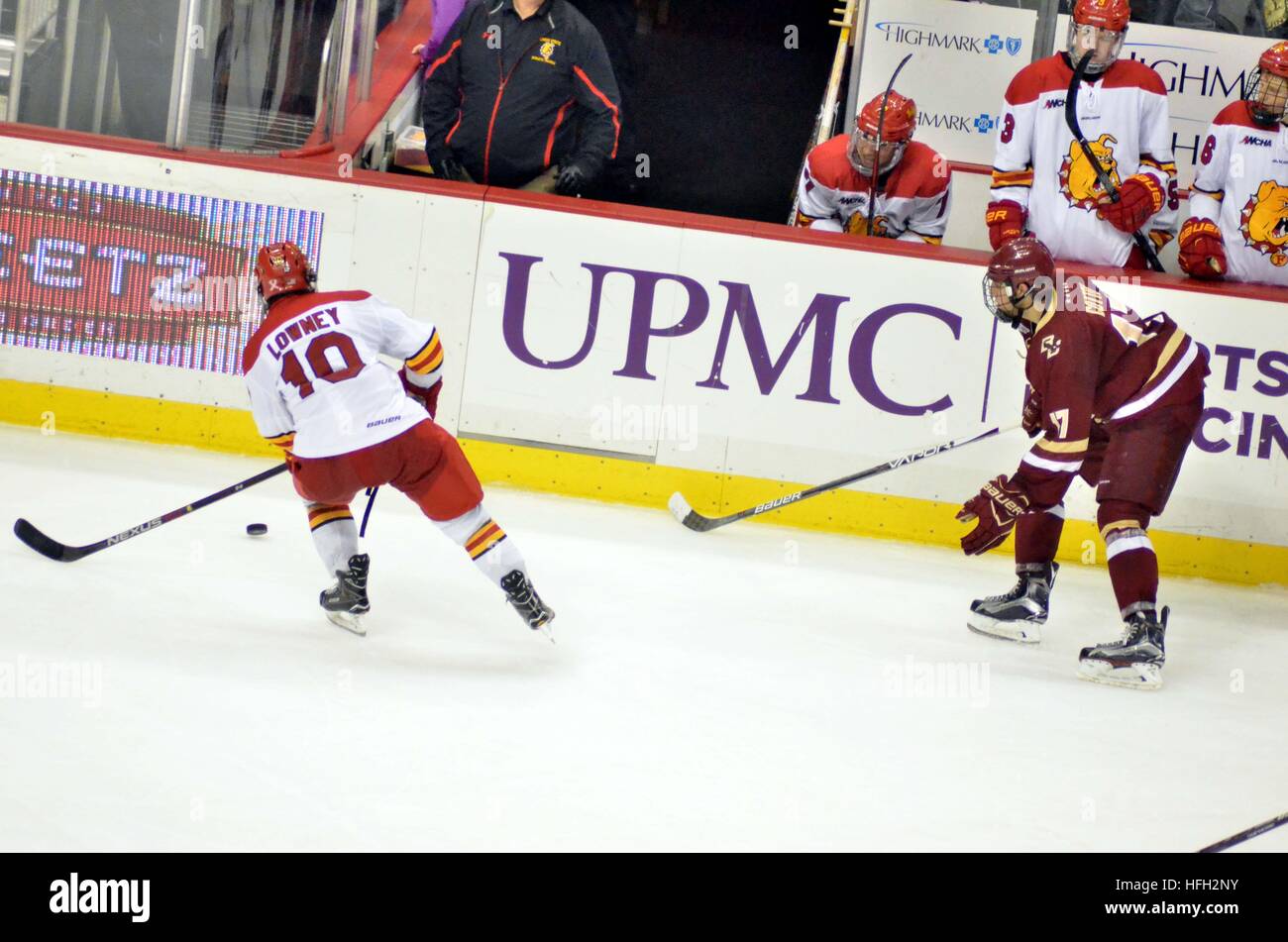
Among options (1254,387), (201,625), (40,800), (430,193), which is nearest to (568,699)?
(201,625)

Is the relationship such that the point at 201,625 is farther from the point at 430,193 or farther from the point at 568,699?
the point at 430,193

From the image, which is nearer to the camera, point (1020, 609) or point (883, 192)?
point (1020, 609)

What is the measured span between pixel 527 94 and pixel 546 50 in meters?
0.19

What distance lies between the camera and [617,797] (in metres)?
3.29

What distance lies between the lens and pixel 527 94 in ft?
20.2

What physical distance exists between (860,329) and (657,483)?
0.94 m

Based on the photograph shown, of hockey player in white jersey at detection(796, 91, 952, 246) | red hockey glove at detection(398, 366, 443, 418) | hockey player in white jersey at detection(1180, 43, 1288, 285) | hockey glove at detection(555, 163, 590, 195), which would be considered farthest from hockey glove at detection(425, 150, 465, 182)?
hockey player in white jersey at detection(1180, 43, 1288, 285)

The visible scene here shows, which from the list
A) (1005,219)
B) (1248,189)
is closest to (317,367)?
(1005,219)

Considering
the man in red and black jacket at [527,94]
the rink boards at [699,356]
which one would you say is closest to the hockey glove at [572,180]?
the man in red and black jacket at [527,94]

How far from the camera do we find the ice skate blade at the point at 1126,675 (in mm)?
4449

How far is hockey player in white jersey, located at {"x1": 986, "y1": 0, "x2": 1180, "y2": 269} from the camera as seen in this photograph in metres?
5.76

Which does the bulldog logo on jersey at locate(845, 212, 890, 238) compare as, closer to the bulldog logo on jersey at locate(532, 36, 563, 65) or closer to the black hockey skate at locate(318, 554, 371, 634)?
the bulldog logo on jersey at locate(532, 36, 563, 65)

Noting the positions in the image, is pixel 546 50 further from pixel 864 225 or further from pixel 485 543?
pixel 485 543

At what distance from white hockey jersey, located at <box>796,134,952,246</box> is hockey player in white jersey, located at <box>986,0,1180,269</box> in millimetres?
261
